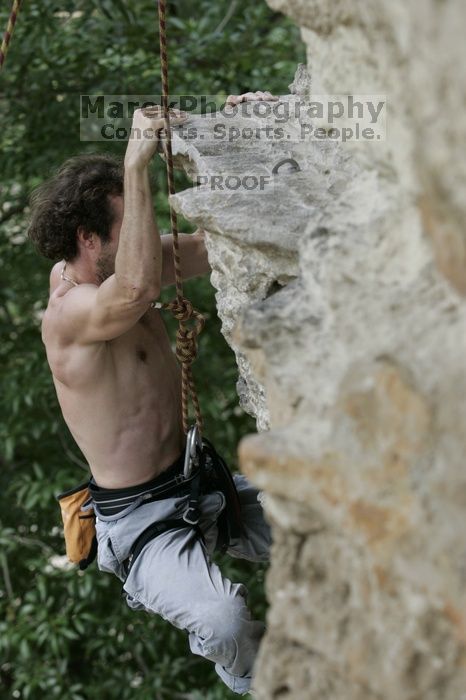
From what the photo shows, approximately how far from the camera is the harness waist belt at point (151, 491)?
2543mm

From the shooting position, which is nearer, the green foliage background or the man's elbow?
the man's elbow

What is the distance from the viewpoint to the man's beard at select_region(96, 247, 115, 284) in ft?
8.39

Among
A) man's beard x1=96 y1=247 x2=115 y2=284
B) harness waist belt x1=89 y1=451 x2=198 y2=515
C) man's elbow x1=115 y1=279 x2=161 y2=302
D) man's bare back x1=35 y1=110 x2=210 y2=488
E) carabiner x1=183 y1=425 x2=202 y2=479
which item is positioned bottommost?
harness waist belt x1=89 y1=451 x2=198 y2=515

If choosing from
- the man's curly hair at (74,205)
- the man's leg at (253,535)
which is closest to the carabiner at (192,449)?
the man's leg at (253,535)

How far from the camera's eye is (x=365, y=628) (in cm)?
131

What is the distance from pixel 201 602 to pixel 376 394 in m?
1.14

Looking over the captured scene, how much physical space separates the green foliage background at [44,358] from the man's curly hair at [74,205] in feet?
3.70

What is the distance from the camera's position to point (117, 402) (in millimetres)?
2568

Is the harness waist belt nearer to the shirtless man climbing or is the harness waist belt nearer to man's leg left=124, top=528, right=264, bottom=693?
the shirtless man climbing

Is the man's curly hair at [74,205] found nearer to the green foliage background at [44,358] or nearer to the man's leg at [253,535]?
the man's leg at [253,535]

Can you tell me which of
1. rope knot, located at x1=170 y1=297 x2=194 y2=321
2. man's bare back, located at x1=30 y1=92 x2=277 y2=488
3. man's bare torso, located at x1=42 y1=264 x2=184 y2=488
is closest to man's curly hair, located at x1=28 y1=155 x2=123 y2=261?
man's bare back, located at x1=30 y1=92 x2=277 y2=488

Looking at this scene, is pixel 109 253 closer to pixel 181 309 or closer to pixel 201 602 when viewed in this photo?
pixel 181 309

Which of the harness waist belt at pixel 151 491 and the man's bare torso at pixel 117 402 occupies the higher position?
the man's bare torso at pixel 117 402

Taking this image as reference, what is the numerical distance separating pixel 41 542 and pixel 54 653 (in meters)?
0.47
